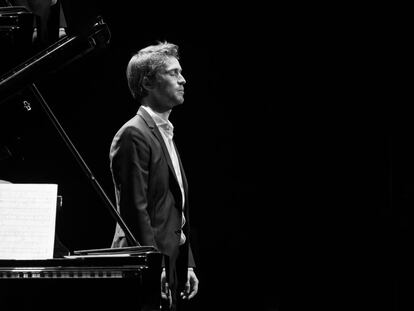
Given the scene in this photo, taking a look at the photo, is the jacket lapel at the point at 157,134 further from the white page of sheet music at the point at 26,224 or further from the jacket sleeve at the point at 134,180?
the white page of sheet music at the point at 26,224

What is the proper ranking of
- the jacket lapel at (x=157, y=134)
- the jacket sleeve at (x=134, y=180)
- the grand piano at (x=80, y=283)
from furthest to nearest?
1. the jacket lapel at (x=157, y=134)
2. the jacket sleeve at (x=134, y=180)
3. the grand piano at (x=80, y=283)

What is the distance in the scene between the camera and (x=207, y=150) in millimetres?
3840

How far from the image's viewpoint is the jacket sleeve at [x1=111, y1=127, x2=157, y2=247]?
2393 mm

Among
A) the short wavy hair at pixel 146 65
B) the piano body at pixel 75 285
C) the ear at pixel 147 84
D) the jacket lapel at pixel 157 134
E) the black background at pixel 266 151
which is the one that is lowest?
the black background at pixel 266 151

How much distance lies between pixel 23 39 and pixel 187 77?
219cm

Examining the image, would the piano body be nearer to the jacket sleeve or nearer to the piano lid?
the piano lid

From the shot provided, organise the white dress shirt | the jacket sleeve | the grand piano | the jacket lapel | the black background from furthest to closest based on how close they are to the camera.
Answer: the black background
the white dress shirt
the jacket lapel
the jacket sleeve
the grand piano

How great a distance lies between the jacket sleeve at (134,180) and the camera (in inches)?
94.2

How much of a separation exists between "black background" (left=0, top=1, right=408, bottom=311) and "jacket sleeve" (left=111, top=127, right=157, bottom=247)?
111 cm

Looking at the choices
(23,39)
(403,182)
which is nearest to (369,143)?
(403,182)

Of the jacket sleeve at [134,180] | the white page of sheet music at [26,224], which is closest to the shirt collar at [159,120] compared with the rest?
the jacket sleeve at [134,180]

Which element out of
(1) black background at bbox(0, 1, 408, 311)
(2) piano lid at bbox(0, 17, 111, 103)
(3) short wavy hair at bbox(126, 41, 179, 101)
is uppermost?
(2) piano lid at bbox(0, 17, 111, 103)

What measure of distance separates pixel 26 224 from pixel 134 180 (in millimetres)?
870

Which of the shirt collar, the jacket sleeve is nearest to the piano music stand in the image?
the jacket sleeve
